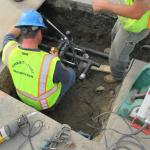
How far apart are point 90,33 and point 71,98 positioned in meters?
1.64

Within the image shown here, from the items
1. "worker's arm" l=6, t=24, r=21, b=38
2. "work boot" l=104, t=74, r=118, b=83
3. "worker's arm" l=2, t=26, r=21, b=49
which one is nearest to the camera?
"worker's arm" l=2, t=26, r=21, b=49

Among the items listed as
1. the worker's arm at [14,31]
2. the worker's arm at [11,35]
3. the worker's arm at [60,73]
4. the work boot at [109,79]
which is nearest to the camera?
the worker's arm at [60,73]

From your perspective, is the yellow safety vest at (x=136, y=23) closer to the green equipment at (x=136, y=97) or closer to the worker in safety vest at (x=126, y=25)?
the worker in safety vest at (x=126, y=25)

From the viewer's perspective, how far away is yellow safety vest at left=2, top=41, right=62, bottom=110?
5.52 feet

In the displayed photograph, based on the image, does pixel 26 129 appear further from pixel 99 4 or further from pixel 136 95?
pixel 99 4

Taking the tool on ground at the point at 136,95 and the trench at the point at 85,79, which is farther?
the trench at the point at 85,79

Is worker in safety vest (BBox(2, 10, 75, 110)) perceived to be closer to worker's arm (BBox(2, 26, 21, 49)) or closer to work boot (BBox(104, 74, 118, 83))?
worker's arm (BBox(2, 26, 21, 49))

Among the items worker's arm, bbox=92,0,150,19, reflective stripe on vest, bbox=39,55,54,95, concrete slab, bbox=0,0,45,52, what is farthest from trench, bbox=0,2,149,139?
worker's arm, bbox=92,0,150,19

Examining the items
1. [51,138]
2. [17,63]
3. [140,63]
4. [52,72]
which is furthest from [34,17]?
[140,63]

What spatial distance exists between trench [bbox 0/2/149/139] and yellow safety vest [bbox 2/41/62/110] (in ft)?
1.72

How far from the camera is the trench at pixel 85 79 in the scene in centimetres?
238

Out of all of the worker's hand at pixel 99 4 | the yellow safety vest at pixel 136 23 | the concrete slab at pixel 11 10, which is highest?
the worker's hand at pixel 99 4

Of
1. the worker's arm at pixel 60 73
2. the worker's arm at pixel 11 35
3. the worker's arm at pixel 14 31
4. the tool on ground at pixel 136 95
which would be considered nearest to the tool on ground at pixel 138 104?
the tool on ground at pixel 136 95

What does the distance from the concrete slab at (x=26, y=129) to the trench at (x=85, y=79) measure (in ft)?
1.79
